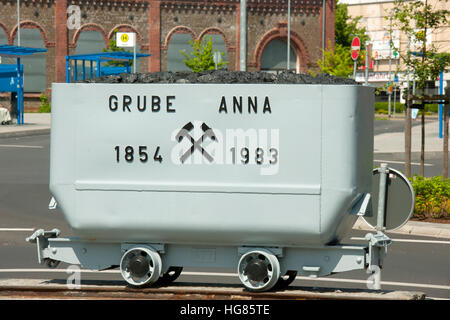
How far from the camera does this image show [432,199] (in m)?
14.3

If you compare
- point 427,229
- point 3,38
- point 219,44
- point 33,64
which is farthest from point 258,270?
point 219,44

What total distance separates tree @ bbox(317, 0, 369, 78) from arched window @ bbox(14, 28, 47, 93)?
2116 centimetres

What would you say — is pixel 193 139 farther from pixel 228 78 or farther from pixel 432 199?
pixel 432 199

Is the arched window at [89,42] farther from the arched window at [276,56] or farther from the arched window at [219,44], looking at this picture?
the arched window at [276,56]

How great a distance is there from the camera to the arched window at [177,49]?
70312 millimetres

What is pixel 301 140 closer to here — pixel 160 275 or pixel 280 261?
pixel 280 261

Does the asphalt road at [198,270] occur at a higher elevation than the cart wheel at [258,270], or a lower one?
lower

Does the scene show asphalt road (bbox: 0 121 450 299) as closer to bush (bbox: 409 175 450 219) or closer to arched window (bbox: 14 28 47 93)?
bush (bbox: 409 175 450 219)

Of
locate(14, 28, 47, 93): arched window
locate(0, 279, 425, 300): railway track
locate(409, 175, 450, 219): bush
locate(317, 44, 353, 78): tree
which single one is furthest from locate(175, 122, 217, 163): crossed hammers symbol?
locate(14, 28, 47, 93): arched window

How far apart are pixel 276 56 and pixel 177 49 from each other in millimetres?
8436

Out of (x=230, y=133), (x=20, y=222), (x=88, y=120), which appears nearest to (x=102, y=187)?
(x=88, y=120)

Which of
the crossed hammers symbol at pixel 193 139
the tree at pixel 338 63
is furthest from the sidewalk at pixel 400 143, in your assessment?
the tree at pixel 338 63

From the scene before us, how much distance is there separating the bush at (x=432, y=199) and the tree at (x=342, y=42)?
1947 inches

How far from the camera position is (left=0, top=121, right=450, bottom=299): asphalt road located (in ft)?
30.7
